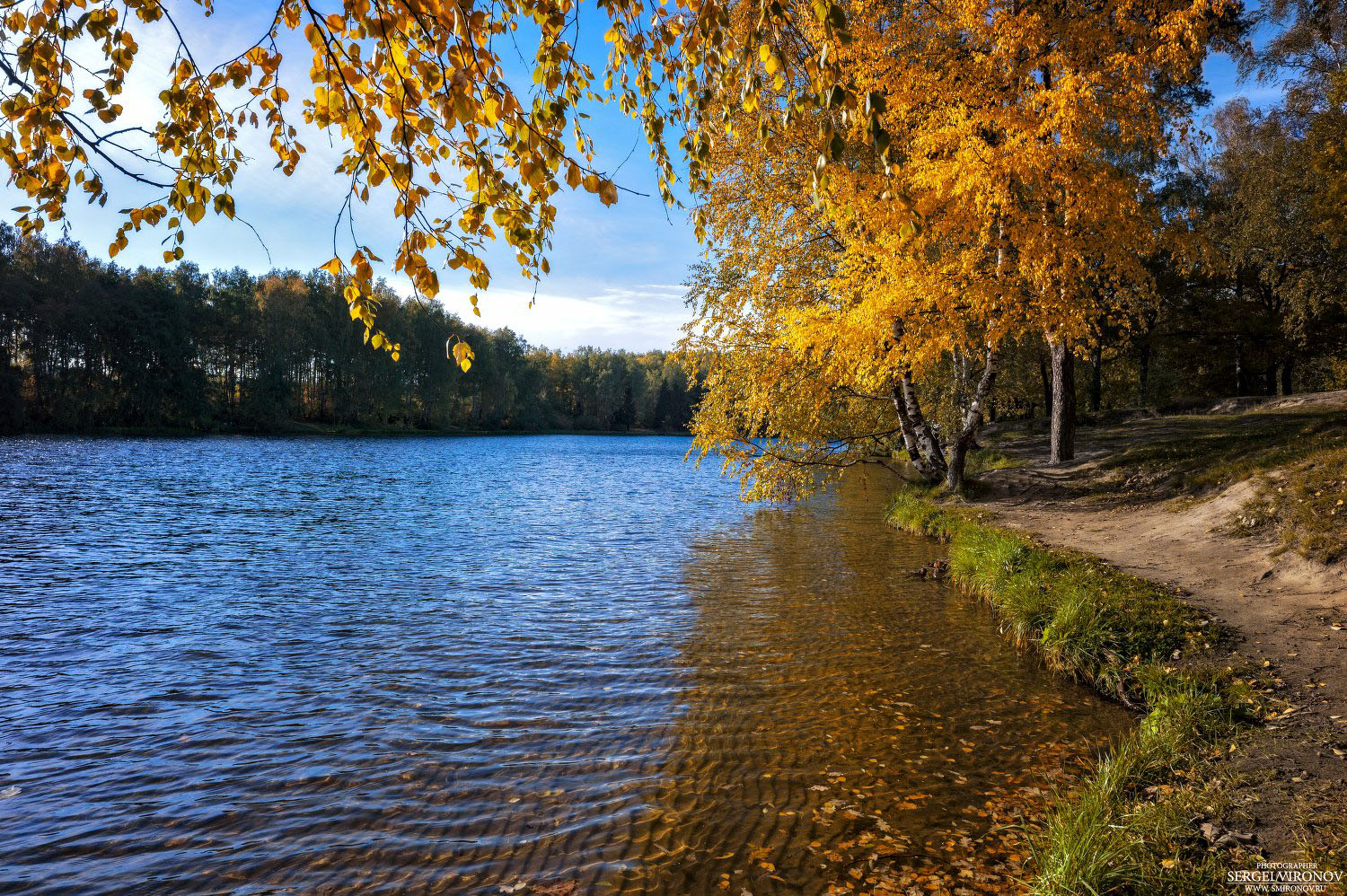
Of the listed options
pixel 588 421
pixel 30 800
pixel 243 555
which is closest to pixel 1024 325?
pixel 30 800

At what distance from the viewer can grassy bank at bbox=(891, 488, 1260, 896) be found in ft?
14.0

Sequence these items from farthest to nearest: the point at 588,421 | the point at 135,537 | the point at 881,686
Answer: the point at 588,421 → the point at 135,537 → the point at 881,686

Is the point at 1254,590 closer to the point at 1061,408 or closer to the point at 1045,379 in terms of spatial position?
the point at 1061,408

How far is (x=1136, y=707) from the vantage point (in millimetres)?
7414

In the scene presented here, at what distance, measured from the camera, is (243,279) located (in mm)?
84375

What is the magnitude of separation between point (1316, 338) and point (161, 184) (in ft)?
164

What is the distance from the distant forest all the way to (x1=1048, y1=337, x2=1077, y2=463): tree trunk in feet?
37.9

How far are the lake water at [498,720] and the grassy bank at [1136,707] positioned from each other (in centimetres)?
52

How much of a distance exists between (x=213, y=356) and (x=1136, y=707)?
314 ft

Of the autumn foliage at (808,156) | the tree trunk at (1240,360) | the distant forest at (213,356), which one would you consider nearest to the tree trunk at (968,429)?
the autumn foliage at (808,156)

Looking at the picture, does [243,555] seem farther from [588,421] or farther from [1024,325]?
[588,421]

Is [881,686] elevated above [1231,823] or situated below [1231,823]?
below

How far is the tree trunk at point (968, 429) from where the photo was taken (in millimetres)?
17297

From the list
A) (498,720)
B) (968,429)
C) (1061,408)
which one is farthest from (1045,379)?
(498,720)
